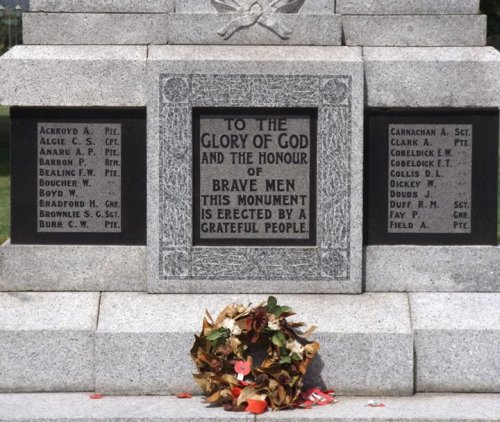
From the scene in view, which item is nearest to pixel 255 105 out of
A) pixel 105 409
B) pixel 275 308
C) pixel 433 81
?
pixel 433 81

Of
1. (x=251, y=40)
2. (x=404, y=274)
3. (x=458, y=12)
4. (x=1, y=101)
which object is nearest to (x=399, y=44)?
(x=458, y=12)

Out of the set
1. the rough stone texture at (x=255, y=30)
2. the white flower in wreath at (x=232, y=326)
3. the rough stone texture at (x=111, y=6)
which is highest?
the rough stone texture at (x=111, y=6)

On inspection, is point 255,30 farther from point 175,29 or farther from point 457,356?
point 457,356

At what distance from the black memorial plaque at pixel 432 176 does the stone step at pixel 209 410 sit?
3.89 feet

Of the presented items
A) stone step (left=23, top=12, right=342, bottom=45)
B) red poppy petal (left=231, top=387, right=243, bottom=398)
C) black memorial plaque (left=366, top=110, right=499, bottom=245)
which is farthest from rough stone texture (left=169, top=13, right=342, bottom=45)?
red poppy petal (left=231, top=387, right=243, bottom=398)

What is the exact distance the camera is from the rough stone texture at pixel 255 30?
7586mm

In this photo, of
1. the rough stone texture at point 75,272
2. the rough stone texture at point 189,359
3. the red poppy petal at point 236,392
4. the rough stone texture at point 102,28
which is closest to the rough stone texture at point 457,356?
the rough stone texture at point 189,359

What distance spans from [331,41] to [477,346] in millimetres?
2164

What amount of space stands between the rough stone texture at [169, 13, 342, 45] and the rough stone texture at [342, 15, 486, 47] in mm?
189

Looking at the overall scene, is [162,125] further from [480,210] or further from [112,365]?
[480,210]

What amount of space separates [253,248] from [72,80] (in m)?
1.56

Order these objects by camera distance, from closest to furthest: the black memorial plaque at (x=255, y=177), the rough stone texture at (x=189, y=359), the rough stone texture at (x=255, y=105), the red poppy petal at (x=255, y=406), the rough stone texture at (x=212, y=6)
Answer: the red poppy petal at (x=255, y=406) < the rough stone texture at (x=189, y=359) < the rough stone texture at (x=255, y=105) < the black memorial plaque at (x=255, y=177) < the rough stone texture at (x=212, y=6)

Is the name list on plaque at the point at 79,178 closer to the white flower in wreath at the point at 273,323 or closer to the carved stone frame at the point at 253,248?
the carved stone frame at the point at 253,248

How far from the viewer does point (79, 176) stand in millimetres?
7613
